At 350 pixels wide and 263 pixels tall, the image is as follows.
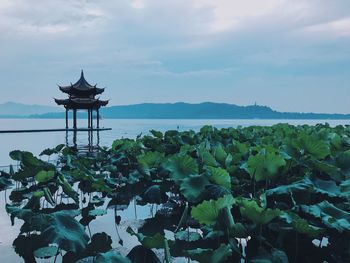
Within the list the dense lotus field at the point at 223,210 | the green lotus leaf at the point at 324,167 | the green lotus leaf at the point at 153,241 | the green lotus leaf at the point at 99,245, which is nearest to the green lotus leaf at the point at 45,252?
the dense lotus field at the point at 223,210

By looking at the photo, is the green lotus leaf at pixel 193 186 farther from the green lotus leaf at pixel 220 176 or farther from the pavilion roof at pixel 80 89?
the pavilion roof at pixel 80 89

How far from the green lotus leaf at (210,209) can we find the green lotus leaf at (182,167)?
1290 millimetres

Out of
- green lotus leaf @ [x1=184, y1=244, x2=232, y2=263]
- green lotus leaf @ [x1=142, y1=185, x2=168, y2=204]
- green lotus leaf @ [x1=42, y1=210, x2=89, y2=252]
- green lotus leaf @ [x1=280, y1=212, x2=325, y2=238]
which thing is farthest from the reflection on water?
green lotus leaf @ [x1=184, y1=244, x2=232, y2=263]

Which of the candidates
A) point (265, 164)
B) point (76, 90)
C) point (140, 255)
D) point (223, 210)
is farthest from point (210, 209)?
point (76, 90)

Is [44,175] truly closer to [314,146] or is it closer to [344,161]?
[314,146]

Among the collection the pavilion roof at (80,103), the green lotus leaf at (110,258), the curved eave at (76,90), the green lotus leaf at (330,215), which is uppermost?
the curved eave at (76,90)

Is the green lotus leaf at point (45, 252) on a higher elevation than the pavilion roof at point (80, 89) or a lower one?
lower

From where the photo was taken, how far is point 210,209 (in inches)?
98.9

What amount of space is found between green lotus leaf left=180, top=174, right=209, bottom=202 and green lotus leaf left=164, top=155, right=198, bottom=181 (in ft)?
1.06

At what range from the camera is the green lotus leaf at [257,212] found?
2455 millimetres

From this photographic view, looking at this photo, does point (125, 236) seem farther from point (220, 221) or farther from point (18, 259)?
point (220, 221)

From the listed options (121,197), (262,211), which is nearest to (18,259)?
(121,197)

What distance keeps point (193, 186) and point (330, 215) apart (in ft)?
3.75

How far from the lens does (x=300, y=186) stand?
324cm
